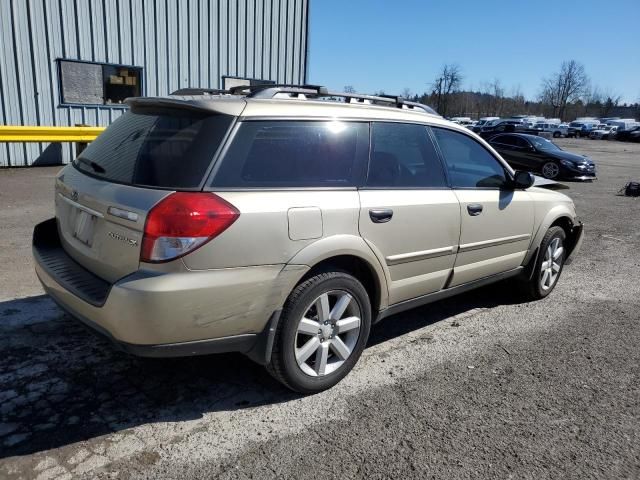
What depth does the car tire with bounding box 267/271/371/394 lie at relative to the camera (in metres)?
2.92

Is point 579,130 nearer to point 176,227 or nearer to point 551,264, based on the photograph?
point 551,264

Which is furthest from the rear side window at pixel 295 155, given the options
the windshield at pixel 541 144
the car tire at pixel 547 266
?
the windshield at pixel 541 144

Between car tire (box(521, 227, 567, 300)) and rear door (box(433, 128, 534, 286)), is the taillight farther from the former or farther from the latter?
car tire (box(521, 227, 567, 300))

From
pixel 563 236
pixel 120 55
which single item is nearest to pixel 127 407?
pixel 563 236

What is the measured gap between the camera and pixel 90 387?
308 centimetres

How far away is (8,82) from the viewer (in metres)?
11.1

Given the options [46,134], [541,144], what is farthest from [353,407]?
[541,144]

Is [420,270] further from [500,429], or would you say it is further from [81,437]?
[81,437]

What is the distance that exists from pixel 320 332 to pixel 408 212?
1004mm

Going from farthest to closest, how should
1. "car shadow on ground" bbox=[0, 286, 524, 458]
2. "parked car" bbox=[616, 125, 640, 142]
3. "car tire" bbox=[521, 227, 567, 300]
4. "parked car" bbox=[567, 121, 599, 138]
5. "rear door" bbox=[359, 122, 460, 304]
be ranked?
"parked car" bbox=[567, 121, 599, 138], "parked car" bbox=[616, 125, 640, 142], "car tire" bbox=[521, 227, 567, 300], "rear door" bbox=[359, 122, 460, 304], "car shadow on ground" bbox=[0, 286, 524, 458]

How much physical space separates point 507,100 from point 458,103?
69.7 feet

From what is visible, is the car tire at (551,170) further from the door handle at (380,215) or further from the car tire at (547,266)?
the door handle at (380,215)

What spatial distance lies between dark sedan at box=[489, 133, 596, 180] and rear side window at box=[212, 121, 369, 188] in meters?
15.4

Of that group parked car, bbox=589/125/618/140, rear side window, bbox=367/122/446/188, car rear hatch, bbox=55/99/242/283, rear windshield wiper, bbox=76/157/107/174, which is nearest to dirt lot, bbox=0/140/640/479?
car rear hatch, bbox=55/99/242/283
